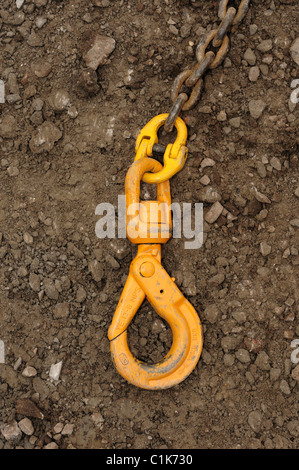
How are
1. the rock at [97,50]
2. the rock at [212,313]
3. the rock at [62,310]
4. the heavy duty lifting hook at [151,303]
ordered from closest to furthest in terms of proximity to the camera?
the heavy duty lifting hook at [151,303] < the rock at [212,313] < the rock at [62,310] < the rock at [97,50]

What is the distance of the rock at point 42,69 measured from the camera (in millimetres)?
3173

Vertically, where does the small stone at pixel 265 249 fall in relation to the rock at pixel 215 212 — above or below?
below

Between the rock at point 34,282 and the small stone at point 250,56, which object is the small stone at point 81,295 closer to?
the rock at point 34,282

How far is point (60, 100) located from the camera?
3127 mm

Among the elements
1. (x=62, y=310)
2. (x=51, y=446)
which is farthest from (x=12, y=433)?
(x=62, y=310)

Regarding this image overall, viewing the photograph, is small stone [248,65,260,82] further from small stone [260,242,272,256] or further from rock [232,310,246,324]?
rock [232,310,246,324]

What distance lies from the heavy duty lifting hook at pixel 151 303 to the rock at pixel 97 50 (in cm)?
77

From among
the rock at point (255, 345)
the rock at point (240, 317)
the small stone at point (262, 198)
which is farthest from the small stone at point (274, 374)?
the small stone at point (262, 198)

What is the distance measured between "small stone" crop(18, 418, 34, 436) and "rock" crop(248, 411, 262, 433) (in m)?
1.26

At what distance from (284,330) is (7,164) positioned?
202cm

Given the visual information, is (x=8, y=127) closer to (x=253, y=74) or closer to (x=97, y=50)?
(x=97, y=50)

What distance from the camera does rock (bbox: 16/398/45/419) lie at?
2864mm

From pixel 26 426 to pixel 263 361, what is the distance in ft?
4.69

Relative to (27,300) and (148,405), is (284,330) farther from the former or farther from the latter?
(27,300)
